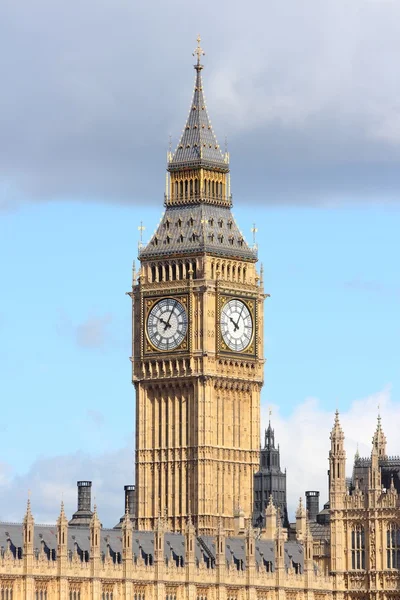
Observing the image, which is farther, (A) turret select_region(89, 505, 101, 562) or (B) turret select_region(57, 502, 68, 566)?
(A) turret select_region(89, 505, 101, 562)

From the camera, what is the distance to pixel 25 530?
192 metres

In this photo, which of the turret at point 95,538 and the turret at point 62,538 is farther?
the turret at point 95,538

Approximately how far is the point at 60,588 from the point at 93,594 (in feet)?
11.9

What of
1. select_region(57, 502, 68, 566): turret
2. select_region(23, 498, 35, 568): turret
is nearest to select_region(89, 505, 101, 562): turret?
select_region(57, 502, 68, 566): turret

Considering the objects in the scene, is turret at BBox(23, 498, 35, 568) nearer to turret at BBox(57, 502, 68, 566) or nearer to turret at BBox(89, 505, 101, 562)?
turret at BBox(57, 502, 68, 566)

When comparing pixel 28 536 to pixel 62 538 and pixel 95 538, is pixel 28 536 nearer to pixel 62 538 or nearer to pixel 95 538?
pixel 62 538

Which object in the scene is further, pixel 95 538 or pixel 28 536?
pixel 95 538

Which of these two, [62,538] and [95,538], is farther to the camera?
[95,538]

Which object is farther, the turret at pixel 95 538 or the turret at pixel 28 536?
the turret at pixel 95 538

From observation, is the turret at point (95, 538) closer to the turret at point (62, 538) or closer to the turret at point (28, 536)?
the turret at point (62, 538)

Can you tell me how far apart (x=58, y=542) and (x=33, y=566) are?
3259mm

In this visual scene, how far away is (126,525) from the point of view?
19988 centimetres

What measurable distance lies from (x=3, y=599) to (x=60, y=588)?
5.54 meters

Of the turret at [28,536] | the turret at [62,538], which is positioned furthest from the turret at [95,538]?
the turret at [28,536]
